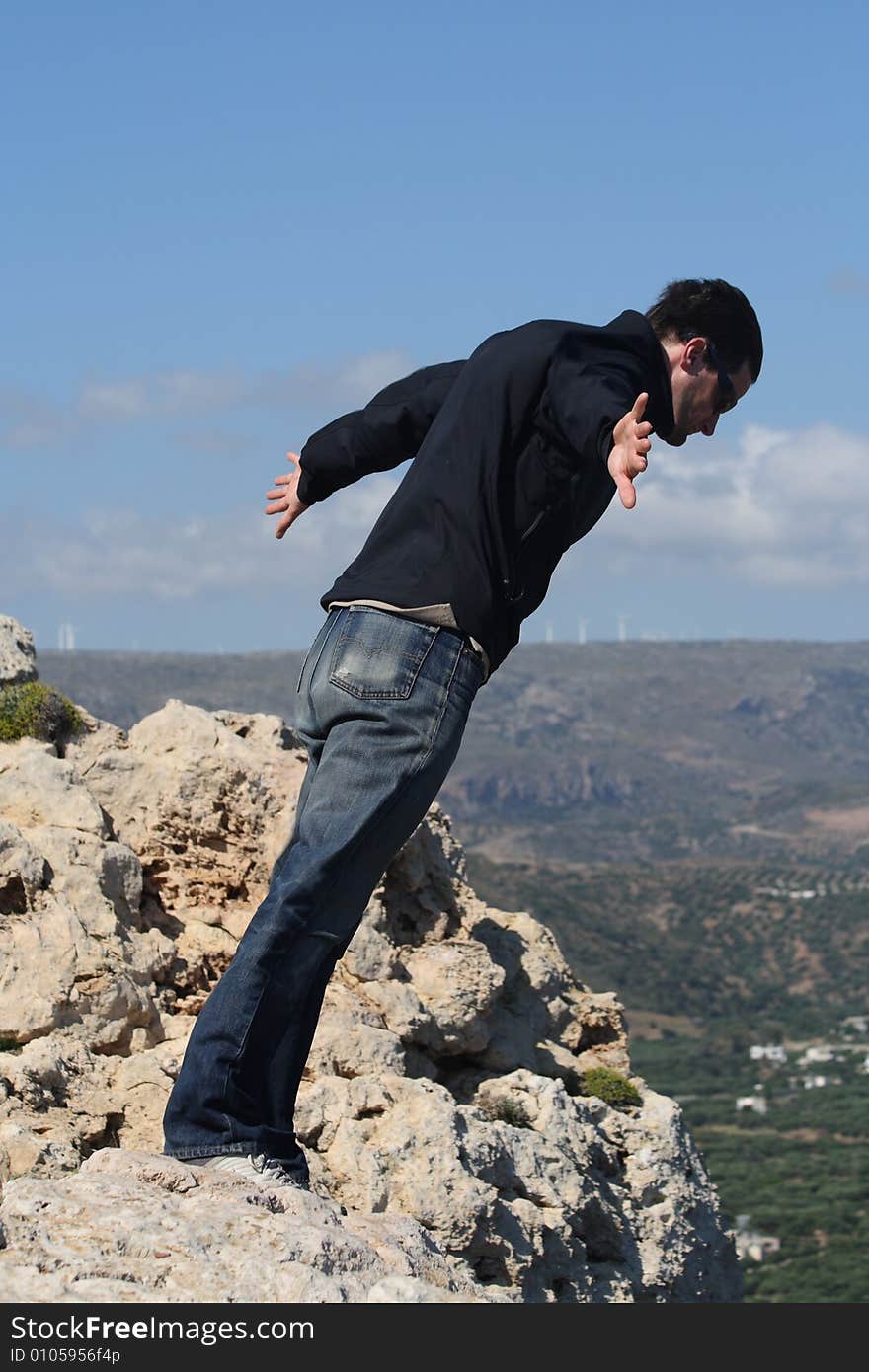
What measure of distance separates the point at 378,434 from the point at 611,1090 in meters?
6.53

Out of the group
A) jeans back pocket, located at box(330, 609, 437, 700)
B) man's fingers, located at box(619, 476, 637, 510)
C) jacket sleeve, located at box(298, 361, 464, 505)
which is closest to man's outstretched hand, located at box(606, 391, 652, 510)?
man's fingers, located at box(619, 476, 637, 510)

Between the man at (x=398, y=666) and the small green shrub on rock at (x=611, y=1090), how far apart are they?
5.92 metres

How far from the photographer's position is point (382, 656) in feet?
18.2

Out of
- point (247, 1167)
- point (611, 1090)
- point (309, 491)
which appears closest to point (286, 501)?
point (309, 491)

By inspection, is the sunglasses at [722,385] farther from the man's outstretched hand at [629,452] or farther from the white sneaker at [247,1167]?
the white sneaker at [247,1167]

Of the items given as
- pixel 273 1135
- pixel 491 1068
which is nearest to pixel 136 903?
pixel 491 1068

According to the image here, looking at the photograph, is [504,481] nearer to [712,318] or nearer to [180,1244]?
[712,318]

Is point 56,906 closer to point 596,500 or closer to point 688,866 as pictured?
point 596,500

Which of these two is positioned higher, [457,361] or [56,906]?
[457,361]

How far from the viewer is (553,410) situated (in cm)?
554

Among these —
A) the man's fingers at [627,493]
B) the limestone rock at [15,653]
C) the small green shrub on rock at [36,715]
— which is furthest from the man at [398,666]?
the limestone rock at [15,653]

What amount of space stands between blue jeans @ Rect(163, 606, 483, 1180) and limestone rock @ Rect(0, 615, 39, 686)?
5937 millimetres

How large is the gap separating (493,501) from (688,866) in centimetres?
15958

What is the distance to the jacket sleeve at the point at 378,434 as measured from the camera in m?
6.30
